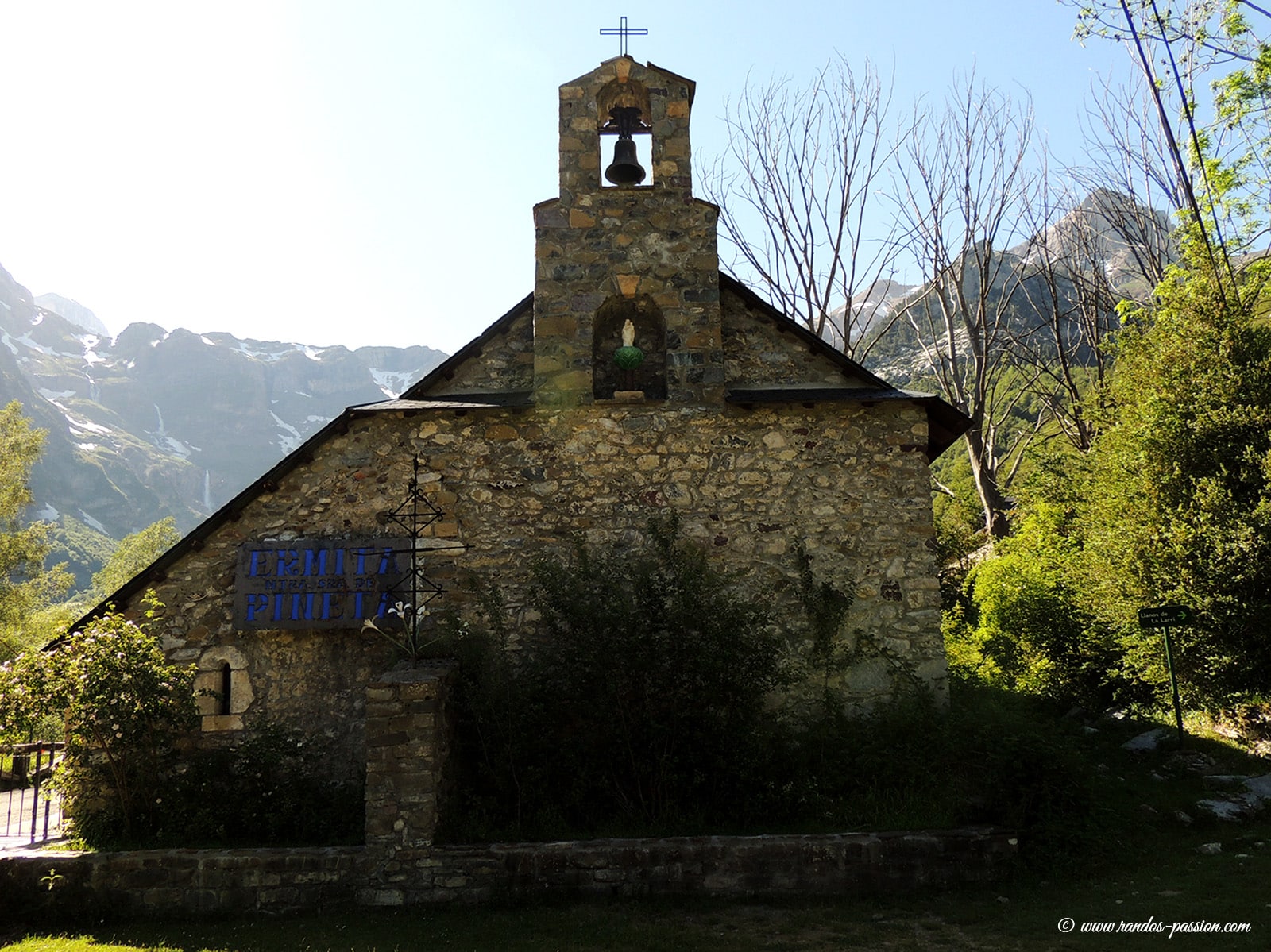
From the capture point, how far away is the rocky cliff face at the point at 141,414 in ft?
398

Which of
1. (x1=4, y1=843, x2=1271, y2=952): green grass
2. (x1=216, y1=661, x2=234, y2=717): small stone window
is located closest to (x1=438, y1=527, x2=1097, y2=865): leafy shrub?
(x1=4, y1=843, x2=1271, y2=952): green grass

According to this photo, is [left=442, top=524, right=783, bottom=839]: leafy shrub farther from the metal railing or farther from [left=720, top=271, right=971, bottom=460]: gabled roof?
the metal railing

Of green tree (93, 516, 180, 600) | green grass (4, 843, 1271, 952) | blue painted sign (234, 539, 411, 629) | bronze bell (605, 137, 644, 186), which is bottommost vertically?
green grass (4, 843, 1271, 952)

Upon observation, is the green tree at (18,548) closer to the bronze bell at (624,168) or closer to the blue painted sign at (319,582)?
the blue painted sign at (319,582)

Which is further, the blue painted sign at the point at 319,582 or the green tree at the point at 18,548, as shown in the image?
the green tree at the point at 18,548

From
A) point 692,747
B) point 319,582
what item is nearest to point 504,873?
point 692,747

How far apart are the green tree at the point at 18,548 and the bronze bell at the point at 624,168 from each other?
20425 millimetres

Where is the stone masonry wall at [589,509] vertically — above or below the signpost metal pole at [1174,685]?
above

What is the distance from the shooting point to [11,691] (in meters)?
7.90

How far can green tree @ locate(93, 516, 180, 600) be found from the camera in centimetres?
3244

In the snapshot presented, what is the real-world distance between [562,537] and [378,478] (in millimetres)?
2288

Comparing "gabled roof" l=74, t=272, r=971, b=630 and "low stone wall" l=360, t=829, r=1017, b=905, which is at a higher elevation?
"gabled roof" l=74, t=272, r=971, b=630

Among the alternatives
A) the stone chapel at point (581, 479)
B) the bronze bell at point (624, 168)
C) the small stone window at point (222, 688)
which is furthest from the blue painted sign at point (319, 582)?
the bronze bell at point (624, 168)

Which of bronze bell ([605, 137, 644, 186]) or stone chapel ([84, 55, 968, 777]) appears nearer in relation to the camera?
stone chapel ([84, 55, 968, 777])
